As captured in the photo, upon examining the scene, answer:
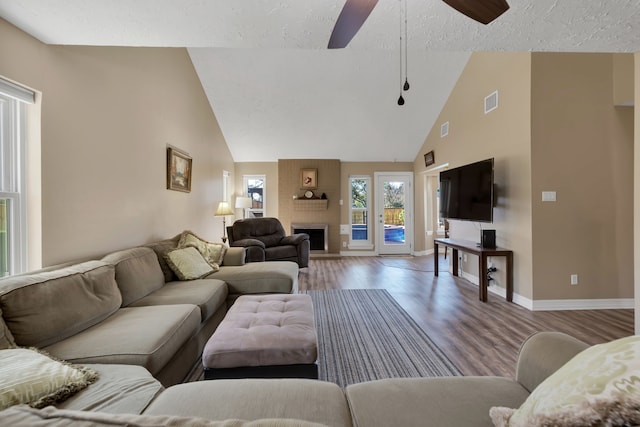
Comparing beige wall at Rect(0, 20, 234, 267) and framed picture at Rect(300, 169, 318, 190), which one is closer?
beige wall at Rect(0, 20, 234, 267)

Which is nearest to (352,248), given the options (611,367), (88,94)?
(88,94)

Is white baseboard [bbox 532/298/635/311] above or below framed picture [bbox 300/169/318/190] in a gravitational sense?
below

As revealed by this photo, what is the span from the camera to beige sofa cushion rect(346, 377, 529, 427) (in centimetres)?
89

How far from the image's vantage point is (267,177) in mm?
7180

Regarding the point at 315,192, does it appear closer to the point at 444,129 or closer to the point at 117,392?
the point at 444,129

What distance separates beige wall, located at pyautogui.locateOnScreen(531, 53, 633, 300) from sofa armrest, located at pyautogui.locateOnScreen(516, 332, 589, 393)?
2.59 meters

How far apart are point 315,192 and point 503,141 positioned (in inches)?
167

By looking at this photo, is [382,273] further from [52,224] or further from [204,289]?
[52,224]

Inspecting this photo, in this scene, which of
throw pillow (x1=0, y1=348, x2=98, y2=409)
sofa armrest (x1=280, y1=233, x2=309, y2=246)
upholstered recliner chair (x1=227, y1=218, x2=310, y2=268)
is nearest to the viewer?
throw pillow (x1=0, y1=348, x2=98, y2=409)

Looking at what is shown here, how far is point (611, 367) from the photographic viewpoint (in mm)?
616

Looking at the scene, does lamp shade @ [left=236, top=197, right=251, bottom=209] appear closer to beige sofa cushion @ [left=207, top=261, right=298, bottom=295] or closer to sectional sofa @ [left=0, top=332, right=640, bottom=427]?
beige sofa cushion @ [left=207, top=261, right=298, bottom=295]

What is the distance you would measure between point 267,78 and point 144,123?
96.6 inches

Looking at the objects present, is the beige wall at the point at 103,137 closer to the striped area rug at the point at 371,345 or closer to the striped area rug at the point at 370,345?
the striped area rug at the point at 370,345

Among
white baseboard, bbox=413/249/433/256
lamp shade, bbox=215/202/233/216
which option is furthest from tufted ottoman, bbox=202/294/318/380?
white baseboard, bbox=413/249/433/256
